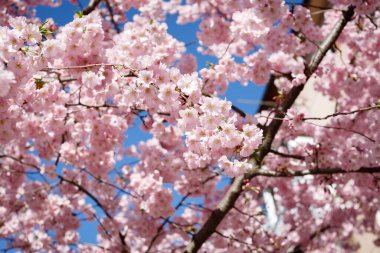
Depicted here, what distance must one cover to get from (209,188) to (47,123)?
3.61 metres

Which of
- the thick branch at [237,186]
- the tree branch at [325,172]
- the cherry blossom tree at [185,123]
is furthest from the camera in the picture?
the thick branch at [237,186]

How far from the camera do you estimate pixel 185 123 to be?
2.92 metres

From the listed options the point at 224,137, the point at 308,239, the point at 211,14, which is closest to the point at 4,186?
the point at 211,14

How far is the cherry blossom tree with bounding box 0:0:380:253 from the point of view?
2.96 meters

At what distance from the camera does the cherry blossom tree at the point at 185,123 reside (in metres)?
2.96

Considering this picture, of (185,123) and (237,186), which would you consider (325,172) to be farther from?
(185,123)

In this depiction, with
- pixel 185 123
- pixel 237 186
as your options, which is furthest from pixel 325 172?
pixel 185 123

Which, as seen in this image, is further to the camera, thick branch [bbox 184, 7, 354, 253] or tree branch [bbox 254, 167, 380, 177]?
thick branch [bbox 184, 7, 354, 253]

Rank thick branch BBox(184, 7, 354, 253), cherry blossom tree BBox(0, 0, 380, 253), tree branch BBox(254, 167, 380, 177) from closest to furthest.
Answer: cherry blossom tree BBox(0, 0, 380, 253) → tree branch BBox(254, 167, 380, 177) → thick branch BBox(184, 7, 354, 253)

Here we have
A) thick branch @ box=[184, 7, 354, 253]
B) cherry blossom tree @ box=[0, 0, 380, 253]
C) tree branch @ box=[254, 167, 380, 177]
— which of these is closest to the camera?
cherry blossom tree @ box=[0, 0, 380, 253]

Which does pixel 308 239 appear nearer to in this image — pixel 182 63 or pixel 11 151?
pixel 182 63

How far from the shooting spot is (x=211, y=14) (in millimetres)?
7340

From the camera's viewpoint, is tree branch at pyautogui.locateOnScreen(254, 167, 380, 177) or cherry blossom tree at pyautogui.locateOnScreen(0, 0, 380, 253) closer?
cherry blossom tree at pyautogui.locateOnScreen(0, 0, 380, 253)

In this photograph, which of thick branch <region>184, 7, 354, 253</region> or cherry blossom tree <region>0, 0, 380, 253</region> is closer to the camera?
cherry blossom tree <region>0, 0, 380, 253</region>
